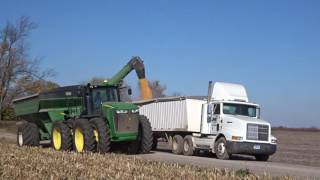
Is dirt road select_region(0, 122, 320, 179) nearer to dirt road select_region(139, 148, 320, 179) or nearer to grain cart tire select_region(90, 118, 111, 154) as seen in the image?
dirt road select_region(139, 148, 320, 179)

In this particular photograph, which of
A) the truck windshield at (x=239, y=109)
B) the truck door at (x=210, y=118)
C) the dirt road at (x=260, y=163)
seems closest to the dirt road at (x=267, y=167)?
the dirt road at (x=260, y=163)

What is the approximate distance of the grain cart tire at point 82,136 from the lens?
21.9m

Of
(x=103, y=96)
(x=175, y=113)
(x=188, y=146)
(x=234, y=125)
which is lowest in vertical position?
(x=188, y=146)

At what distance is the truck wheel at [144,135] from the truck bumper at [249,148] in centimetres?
371

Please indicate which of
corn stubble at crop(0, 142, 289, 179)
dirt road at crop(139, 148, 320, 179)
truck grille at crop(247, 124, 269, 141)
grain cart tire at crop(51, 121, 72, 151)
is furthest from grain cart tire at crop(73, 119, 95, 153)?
truck grille at crop(247, 124, 269, 141)

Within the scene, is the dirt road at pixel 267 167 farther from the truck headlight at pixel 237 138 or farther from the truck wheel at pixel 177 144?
the truck wheel at pixel 177 144

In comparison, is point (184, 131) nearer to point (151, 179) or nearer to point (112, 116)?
point (112, 116)

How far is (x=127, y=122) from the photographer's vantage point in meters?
22.6

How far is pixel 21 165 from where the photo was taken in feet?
46.4

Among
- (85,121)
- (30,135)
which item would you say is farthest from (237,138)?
(30,135)

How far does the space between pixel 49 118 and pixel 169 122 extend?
6703 mm

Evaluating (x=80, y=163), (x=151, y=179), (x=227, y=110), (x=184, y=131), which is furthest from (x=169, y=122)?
(x=151, y=179)

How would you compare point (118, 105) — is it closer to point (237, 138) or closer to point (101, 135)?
point (101, 135)

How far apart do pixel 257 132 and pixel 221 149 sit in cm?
182
